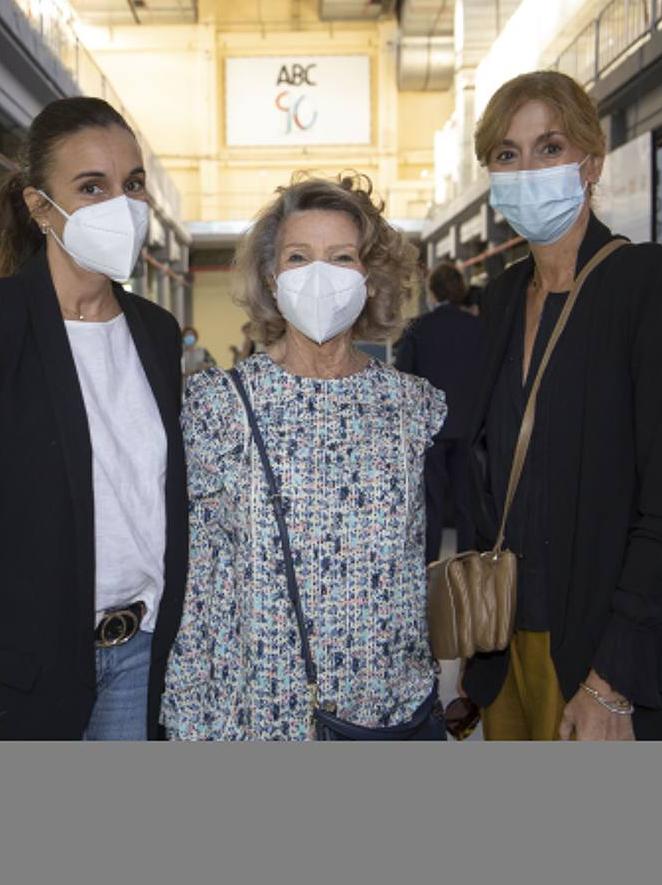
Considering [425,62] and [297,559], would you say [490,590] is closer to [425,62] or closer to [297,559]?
[297,559]

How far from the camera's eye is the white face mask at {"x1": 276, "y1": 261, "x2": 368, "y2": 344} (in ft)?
6.71

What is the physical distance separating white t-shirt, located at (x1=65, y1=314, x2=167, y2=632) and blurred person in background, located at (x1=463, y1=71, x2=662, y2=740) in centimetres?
71

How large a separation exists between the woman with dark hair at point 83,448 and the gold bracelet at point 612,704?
0.79 m

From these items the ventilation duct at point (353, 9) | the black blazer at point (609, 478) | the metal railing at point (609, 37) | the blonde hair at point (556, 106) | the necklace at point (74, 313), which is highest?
the ventilation duct at point (353, 9)

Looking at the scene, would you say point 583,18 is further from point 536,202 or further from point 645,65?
point 536,202

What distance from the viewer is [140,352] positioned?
6.89 feet

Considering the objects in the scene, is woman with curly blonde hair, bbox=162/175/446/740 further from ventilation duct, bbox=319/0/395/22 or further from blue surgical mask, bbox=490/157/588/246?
ventilation duct, bbox=319/0/395/22

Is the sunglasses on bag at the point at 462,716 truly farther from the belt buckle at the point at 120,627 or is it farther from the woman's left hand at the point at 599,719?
the belt buckle at the point at 120,627

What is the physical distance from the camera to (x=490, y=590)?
2068 millimetres

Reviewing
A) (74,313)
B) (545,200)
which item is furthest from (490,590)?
(74,313)

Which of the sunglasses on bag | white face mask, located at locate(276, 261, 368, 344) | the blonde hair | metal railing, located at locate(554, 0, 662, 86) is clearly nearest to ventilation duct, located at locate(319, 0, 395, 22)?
metal railing, located at locate(554, 0, 662, 86)

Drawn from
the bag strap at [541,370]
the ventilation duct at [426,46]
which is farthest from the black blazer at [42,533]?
the ventilation duct at [426,46]

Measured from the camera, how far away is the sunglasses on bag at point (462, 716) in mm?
2420
